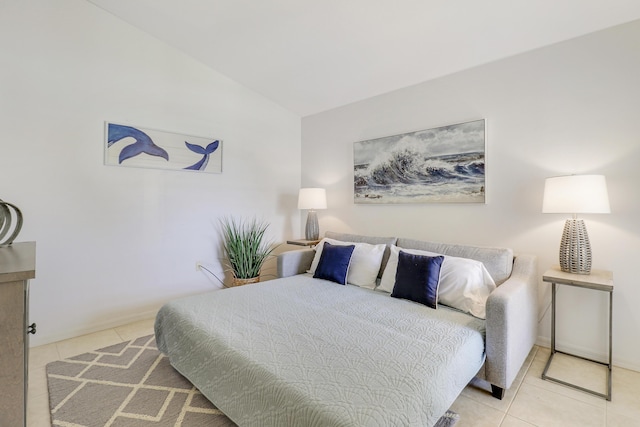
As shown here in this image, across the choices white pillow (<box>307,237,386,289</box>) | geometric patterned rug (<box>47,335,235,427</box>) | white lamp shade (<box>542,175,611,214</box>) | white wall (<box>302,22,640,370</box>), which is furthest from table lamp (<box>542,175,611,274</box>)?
geometric patterned rug (<box>47,335,235,427</box>)

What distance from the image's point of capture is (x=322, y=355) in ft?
4.76

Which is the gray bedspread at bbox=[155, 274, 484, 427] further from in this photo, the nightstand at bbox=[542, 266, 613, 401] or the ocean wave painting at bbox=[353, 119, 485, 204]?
the ocean wave painting at bbox=[353, 119, 485, 204]

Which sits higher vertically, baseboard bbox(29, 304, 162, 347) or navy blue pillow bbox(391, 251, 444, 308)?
navy blue pillow bbox(391, 251, 444, 308)

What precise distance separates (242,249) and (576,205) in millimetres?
2977

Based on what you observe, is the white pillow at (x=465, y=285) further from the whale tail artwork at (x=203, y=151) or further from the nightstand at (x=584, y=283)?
the whale tail artwork at (x=203, y=151)

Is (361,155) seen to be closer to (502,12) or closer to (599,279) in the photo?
(502,12)

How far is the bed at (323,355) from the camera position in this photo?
117 centimetres

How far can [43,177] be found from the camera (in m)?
2.51

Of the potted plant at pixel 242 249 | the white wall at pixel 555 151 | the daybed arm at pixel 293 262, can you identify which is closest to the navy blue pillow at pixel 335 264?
the daybed arm at pixel 293 262

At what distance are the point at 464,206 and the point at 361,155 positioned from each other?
1.30 meters

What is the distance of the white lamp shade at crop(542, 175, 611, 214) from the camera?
6.37 feet

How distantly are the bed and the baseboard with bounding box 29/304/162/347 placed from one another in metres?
1.13

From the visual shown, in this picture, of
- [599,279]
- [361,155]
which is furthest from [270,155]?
[599,279]

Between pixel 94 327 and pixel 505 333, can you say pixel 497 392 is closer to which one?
pixel 505 333
